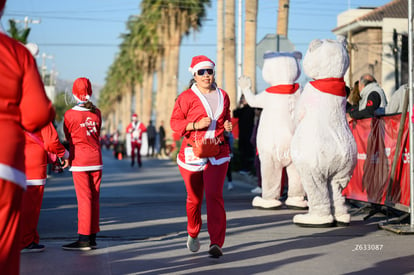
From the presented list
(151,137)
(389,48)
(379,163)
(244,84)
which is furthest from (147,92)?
(379,163)

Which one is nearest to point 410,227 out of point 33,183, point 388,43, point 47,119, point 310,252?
point 310,252

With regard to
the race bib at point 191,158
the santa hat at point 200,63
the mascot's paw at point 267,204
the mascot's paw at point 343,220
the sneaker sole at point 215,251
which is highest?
the santa hat at point 200,63

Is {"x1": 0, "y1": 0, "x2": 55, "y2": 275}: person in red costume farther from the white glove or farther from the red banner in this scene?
the white glove

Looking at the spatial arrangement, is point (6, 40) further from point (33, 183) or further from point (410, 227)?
point (410, 227)

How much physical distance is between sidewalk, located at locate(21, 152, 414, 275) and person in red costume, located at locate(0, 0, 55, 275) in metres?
2.93

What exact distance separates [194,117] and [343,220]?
9.80 feet

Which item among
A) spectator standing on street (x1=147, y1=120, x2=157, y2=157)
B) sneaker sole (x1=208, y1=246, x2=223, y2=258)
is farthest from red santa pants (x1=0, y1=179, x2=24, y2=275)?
spectator standing on street (x1=147, y1=120, x2=157, y2=157)

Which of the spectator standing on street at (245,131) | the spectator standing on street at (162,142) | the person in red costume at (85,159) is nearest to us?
the person in red costume at (85,159)

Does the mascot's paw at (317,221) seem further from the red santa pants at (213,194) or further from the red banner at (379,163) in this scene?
the red santa pants at (213,194)

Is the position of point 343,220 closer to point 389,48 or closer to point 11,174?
point 11,174

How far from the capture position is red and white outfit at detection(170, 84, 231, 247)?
7164 millimetres

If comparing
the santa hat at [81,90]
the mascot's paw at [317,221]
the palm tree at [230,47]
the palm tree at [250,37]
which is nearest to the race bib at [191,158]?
the santa hat at [81,90]

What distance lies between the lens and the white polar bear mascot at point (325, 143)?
9.32m

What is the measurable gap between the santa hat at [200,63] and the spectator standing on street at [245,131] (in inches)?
429
